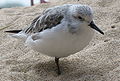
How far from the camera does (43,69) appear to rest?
2.74m

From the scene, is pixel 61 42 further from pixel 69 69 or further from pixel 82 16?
pixel 69 69

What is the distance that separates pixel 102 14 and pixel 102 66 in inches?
50.0

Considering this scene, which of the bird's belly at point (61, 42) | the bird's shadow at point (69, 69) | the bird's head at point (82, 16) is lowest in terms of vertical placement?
the bird's shadow at point (69, 69)

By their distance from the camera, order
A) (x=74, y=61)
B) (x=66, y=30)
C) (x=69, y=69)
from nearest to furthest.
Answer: (x=66, y=30) < (x=69, y=69) < (x=74, y=61)

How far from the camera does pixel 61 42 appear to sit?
2354mm

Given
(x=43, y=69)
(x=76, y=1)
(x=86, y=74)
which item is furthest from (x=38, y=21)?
(x=76, y=1)

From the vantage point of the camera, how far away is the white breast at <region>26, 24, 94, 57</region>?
2.35 meters

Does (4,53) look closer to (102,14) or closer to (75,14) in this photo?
(75,14)

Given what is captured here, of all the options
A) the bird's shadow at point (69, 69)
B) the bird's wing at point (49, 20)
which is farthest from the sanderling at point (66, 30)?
the bird's shadow at point (69, 69)

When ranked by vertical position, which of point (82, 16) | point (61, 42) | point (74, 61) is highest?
point (82, 16)

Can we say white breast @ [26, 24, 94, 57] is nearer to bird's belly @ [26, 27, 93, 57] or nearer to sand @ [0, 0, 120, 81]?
bird's belly @ [26, 27, 93, 57]

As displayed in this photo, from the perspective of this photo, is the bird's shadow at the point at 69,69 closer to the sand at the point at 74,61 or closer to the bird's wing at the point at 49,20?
the sand at the point at 74,61

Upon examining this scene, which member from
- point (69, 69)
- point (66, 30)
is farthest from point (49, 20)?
point (69, 69)

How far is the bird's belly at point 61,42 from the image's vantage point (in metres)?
2.35
